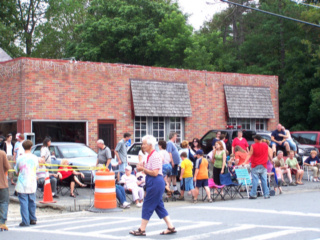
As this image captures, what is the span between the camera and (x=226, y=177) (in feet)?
50.7

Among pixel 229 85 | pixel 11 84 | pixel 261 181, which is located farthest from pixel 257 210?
pixel 229 85

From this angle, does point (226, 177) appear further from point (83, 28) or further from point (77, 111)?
point (83, 28)

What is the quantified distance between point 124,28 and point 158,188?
33.4m

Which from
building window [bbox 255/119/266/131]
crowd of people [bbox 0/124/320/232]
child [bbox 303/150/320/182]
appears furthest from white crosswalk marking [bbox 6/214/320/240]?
building window [bbox 255/119/266/131]

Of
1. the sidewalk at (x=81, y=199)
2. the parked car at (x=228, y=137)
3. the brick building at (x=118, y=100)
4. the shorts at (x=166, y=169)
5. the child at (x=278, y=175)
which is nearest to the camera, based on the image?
the sidewalk at (x=81, y=199)

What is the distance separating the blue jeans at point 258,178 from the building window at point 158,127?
32.7 ft

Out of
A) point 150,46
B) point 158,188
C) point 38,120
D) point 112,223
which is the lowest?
point 112,223

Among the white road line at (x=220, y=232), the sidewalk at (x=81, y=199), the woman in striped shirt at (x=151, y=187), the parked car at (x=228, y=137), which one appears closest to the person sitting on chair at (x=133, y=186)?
the sidewalk at (x=81, y=199)

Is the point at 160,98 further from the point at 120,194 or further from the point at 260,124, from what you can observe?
the point at 120,194

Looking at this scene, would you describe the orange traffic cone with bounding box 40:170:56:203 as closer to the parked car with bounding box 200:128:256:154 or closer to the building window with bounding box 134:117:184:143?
the parked car with bounding box 200:128:256:154

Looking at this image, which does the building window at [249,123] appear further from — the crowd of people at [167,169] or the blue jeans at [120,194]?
the blue jeans at [120,194]

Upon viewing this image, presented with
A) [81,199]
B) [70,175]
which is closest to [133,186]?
[81,199]

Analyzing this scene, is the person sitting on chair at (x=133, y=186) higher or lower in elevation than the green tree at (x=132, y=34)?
lower

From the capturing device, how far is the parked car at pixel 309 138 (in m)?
25.7
